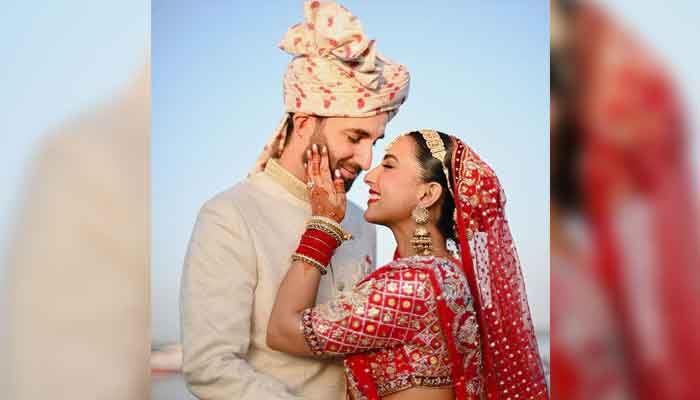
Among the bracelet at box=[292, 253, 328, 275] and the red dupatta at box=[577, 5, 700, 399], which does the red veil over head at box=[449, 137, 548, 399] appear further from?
the red dupatta at box=[577, 5, 700, 399]

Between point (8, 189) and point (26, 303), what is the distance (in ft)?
1.14

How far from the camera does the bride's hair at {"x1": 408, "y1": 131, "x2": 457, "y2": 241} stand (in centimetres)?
316

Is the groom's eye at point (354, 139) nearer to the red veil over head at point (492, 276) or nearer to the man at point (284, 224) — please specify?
the man at point (284, 224)

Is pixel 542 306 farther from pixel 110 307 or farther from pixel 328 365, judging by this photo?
pixel 110 307

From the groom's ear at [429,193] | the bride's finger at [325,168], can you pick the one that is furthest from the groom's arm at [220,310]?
the groom's ear at [429,193]

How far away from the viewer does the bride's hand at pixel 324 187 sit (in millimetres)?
3094

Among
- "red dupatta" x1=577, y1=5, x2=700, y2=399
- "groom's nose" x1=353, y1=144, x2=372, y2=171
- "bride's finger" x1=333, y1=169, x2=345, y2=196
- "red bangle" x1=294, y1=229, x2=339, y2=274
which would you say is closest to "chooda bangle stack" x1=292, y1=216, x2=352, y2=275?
"red bangle" x1=294, y1=229, x2=339, y2=274

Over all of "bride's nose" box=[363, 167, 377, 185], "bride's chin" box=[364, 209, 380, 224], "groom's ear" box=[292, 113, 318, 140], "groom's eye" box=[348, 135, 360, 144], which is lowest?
"bride's chin" box=[364, 209, 380, 224]

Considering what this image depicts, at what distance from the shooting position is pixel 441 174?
10.4 feet

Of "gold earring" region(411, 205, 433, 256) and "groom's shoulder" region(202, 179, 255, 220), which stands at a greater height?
"groom's shoulder" region(202, 179, 255, 220)

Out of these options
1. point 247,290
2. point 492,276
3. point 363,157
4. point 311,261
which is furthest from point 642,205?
point 247,290

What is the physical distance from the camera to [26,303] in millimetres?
3559

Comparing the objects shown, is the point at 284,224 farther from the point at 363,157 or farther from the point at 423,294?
the point at 423,294

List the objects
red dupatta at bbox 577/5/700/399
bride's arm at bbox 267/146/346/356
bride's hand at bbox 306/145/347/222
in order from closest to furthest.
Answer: bride's arm at bbox 267/146/346/356 → bride's hand at bbox 306/145/347/222 → red dupatta at bbox 577/5/700/399
